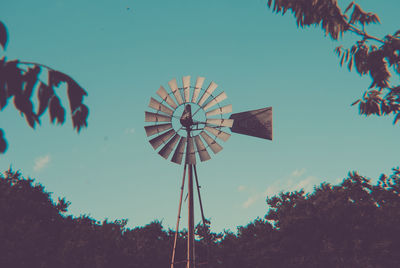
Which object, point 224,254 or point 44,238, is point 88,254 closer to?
point 44,238

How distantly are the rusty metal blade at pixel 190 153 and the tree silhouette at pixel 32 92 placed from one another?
8914mm

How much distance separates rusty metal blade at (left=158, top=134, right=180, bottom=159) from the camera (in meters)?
11.4

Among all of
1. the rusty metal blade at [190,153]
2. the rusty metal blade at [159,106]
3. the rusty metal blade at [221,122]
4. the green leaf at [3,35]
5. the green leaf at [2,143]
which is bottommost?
the green leaf at [2,143]

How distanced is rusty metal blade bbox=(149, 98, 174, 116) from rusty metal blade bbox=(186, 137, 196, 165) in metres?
1.33

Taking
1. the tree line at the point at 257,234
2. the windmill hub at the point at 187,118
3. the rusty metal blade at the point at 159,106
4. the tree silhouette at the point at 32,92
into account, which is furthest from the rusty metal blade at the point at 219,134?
the tree line at the point at 257,234

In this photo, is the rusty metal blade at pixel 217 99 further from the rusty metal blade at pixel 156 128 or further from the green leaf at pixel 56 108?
the green leaf at pixel 56 108

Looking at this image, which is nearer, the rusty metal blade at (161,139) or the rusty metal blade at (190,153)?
the rusty metal blade at (190,153)

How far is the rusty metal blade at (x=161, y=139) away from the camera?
11.5 m

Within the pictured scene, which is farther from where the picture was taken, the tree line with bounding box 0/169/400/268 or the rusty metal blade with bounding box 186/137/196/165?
the tree line with bounding box 0/169/400/268

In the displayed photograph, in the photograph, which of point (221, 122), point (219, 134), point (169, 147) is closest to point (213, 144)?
point (219, 134)

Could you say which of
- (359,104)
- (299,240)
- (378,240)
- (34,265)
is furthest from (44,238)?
(378,240)

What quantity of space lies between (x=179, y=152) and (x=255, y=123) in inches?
117

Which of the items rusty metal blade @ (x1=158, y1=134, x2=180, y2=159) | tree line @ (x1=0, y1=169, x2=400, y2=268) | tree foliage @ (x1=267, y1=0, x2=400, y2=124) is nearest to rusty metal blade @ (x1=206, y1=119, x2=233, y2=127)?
rusty metal blade @ (x1=158, y1=134, x2=180, y2=159)

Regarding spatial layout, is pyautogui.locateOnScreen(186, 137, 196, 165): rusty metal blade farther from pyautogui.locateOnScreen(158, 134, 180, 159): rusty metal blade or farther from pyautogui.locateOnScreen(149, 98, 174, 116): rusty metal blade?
pyautogui.locateOnScreen(149, 98, 174, 116): rusty metal blade
